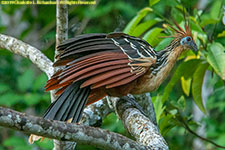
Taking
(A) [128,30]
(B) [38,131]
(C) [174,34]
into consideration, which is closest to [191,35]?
(C) [174,34]

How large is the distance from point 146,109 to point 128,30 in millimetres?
870

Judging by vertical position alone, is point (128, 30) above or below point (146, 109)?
above

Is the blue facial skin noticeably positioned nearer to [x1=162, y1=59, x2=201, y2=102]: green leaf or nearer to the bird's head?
the bird's head

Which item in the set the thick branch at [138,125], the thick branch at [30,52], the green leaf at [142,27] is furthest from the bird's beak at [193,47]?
the thick branch at [30,52]

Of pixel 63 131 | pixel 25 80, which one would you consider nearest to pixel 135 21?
pixel 25 80

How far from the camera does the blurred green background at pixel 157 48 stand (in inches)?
124

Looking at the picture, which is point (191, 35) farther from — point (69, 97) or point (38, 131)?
point (38, 131)

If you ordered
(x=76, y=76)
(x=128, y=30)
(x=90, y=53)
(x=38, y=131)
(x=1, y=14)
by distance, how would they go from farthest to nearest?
(x=1, y=14) → (x=128, y=30) → (x=90, y=53) → (x=76, y=76) → (x=38, y=131)

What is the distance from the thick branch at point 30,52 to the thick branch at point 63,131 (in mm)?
1395

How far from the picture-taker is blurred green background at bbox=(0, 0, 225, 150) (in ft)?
10.3

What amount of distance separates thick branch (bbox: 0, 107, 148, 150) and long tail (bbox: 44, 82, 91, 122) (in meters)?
0.82

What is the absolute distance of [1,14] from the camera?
6324 mm

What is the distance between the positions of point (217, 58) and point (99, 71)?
1.03 meters

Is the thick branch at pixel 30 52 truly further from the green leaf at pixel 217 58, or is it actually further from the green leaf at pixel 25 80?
the green leaf at pixel 217 58
